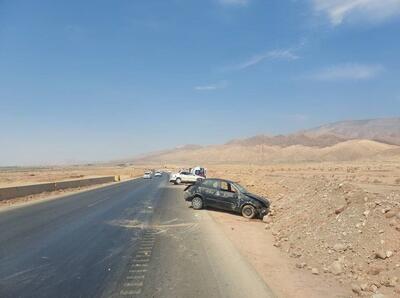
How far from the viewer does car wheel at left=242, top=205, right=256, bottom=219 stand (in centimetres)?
2073

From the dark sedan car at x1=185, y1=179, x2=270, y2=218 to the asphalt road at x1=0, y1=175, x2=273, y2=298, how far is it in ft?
11.8

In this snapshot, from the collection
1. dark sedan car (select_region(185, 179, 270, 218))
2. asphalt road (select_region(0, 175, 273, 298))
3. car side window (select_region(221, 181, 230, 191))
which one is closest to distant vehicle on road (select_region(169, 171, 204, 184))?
dark sedan car (select_region(185, 179, 270, 218))

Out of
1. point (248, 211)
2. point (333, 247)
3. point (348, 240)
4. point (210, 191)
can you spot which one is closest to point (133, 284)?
point (333, 247)

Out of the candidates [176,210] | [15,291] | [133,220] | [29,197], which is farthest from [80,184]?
[15,291]

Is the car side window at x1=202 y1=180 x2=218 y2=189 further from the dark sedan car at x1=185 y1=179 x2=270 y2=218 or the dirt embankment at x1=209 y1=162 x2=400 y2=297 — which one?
the dirt embankment at x1=209 y1=162 x2=400 y2=297

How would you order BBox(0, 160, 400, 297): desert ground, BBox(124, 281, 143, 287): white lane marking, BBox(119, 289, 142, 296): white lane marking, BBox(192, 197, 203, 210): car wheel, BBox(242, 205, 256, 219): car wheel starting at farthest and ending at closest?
BBox(192, 197, 203, 210): car wheel, BBox(242, 205, 256, 219): car wheel, BBox(0, 160, 400, 297): desert ground, BBox(124, 281, 143, 287): white lane marking, BBox(119, 289, 142, 296): white lane marking

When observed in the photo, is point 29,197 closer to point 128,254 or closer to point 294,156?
point 128,254

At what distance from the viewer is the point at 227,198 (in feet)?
71.9

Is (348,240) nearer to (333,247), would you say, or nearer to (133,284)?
(333,247)

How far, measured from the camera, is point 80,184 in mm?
→ 49531

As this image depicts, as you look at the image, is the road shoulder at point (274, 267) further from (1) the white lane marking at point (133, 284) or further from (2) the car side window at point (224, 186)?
(2) the car side window at point (224, 186)

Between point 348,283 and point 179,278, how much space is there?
3.23 meters

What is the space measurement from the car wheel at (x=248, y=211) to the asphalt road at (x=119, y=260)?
11.1 feet

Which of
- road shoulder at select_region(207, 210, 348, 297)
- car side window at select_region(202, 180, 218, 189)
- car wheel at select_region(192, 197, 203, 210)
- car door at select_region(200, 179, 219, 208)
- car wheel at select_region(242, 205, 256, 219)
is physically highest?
car side window at select_region(202, 180, 218, 189)
